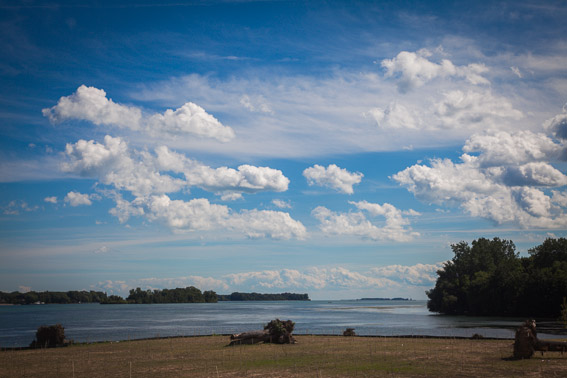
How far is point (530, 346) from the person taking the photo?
30.0 m

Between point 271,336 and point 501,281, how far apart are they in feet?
315

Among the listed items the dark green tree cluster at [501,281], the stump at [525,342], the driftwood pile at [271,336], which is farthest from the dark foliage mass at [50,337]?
the dark green tree cluster at [501,281]

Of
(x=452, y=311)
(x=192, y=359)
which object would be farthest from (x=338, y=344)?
(x=452, y=311)

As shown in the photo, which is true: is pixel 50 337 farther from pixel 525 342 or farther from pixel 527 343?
pixel 527 343

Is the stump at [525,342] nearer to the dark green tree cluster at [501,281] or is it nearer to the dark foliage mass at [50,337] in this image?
the dark foliage mass at [50,337]

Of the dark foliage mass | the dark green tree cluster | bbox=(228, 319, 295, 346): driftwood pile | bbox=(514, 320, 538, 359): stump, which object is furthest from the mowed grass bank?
the dark green tree cluster

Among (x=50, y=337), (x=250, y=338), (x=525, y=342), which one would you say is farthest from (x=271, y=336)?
(x=525, y=342)

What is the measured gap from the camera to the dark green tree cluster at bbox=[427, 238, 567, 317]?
345ft

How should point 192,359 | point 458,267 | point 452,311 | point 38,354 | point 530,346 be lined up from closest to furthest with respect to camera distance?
1. point 530,346
2. point 192,359
3. point 38,354
4. point 452,311
5. point 458,267

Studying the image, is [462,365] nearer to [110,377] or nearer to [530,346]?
[530,346]

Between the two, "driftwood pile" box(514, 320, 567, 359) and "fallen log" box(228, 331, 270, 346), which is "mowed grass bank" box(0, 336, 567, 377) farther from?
"fallen log" box(228, 331, 270, 346)

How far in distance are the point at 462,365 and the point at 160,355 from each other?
75.4 ft

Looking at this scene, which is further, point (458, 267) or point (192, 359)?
point (458, 267)

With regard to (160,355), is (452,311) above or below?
below
